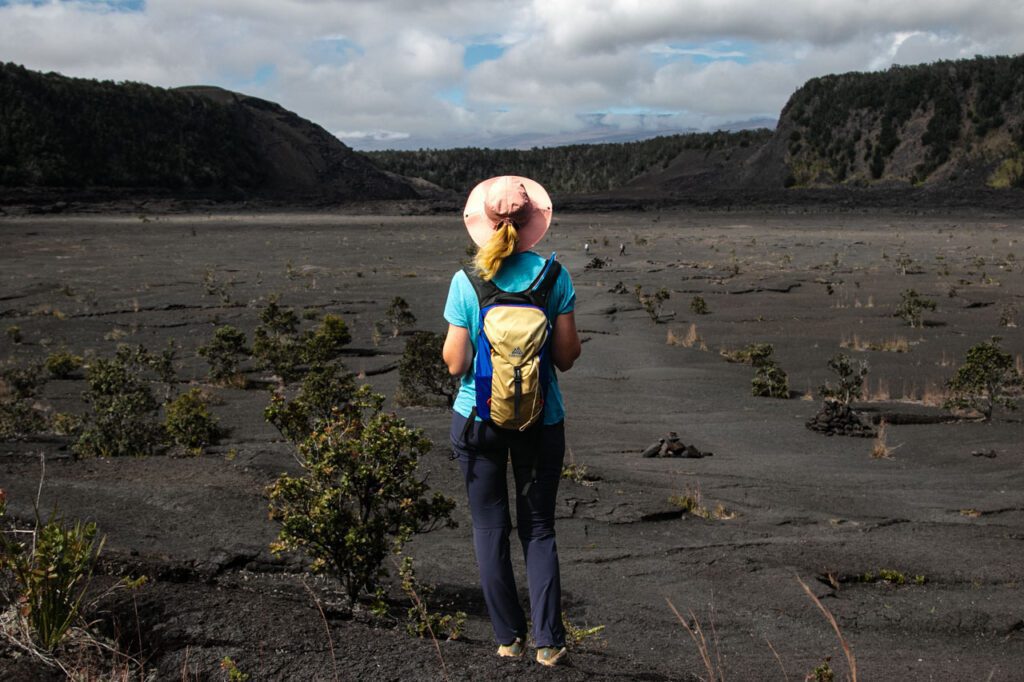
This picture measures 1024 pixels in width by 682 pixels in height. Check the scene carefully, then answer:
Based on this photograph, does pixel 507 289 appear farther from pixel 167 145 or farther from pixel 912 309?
pixel 167 145

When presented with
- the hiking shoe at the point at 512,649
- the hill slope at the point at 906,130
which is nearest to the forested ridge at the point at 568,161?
the hill slope at the point at 906,130

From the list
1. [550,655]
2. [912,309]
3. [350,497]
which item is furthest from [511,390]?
[912,309]

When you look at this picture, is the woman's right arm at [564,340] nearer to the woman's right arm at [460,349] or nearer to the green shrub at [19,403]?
the woman's right arm at [460,349]

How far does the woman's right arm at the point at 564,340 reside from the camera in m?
3.33

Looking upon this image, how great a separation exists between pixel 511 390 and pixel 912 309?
16972 mm

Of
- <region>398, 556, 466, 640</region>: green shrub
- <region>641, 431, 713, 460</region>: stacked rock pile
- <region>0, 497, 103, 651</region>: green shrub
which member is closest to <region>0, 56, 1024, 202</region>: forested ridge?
<region>641, 431, 713, 460</region>: stacked rock pile

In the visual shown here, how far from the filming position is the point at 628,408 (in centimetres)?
1169

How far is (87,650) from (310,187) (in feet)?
283

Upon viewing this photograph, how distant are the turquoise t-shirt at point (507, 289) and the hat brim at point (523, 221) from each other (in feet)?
0.29

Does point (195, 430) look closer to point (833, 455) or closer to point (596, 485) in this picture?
point (596, 485)

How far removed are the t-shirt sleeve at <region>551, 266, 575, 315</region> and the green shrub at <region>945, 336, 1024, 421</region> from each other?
8.68 m

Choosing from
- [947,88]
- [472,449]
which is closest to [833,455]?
[472,449]

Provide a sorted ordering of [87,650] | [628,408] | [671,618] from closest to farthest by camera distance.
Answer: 1. [87,650]
2. [671,618]
3. [628,408]

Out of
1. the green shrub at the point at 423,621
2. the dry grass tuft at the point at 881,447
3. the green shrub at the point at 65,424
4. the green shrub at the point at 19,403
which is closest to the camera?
the green shrub at the point at 423,621
